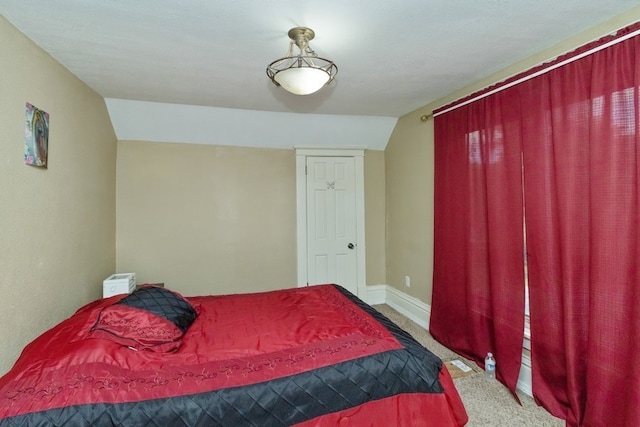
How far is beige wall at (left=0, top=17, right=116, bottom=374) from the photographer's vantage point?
1654mm

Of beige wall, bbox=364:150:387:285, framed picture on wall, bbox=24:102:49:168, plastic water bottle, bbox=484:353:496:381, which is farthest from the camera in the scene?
beige wall, bbox=364:150:387:285

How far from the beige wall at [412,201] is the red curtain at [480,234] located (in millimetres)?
228

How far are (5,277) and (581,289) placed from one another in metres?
3.26

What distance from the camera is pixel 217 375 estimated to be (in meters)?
1.37

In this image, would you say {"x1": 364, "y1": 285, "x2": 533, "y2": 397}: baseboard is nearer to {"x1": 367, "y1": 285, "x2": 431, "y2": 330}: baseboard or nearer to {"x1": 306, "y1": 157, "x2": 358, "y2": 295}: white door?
{"x1": 367, "y1": 285, "x2": 431, "y2": 330}: baseboard

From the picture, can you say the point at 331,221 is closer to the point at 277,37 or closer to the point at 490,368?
the point at 490,368

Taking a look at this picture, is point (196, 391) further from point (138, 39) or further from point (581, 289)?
point (581, 289)

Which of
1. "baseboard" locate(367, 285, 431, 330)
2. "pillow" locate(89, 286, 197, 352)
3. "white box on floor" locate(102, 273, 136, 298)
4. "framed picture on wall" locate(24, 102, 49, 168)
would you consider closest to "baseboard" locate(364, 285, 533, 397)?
"baseboard" locate(367, 285, 431, 330)

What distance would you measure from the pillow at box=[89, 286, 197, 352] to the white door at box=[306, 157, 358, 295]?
225 cm

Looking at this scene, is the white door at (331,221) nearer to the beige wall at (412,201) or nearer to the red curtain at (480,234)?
the beige wall at (412,201)

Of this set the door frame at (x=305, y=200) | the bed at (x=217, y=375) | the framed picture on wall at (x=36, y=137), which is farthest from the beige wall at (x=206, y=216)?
the bed at (x=217, y=375)

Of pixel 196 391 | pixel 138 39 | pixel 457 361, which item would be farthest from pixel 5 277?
pixel 457 361

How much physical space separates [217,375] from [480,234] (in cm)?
223

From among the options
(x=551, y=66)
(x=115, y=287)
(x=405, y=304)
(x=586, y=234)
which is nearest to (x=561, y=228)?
(x=586, y=234)
